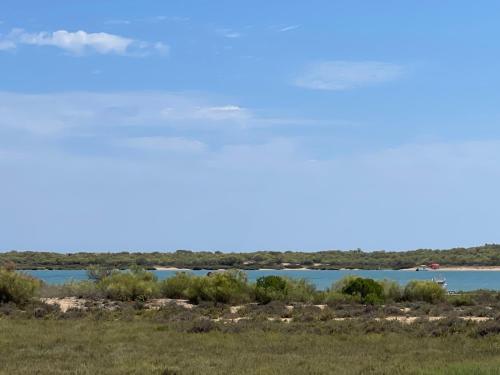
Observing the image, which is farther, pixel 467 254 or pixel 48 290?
pixel 467 254

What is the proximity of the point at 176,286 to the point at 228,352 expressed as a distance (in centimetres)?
2151

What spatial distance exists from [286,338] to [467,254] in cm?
14159

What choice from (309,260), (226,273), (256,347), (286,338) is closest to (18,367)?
(256,347)

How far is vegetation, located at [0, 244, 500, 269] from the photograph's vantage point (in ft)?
456

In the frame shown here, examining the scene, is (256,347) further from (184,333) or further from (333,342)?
(184,333)

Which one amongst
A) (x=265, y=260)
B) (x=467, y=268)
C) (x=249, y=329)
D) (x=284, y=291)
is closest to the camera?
(x=249, y=329)

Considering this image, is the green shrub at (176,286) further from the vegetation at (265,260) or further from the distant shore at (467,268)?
the distant shore at (467,268)

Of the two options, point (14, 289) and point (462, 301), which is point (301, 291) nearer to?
point (462, 301)

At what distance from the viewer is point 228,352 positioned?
2116 cm

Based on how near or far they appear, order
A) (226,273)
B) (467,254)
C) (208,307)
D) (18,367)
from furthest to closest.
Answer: (467,254), (226,273), (208,307), (18,367)

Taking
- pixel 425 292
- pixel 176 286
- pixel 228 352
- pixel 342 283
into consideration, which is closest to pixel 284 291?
pixel 342 283

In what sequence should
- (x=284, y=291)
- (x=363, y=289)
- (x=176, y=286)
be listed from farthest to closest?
1. (x=176, y=286)
2. (x=284, y=291)
3. (x=363, y=289)

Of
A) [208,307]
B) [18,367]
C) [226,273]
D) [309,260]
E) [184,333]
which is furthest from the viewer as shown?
[309,260]

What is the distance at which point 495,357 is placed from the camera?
64.5 feet
